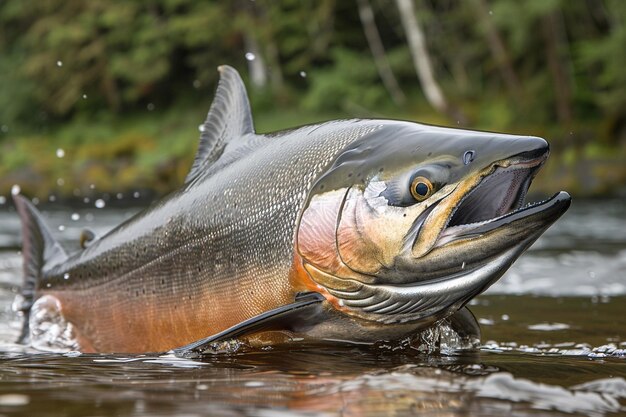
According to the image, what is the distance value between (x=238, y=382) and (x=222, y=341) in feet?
1.40

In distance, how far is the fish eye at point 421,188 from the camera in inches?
119

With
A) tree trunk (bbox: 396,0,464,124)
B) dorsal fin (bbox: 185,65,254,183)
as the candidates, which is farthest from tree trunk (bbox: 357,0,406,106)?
dorsal fin (bbox: 185,65,254,183)

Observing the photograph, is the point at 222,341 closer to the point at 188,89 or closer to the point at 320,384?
the point at 320,384

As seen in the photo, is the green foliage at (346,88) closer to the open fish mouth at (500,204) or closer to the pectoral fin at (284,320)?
the pectoral fin at (284,320)

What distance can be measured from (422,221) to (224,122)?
54.6 inches

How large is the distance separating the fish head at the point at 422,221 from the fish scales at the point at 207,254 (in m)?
0.17

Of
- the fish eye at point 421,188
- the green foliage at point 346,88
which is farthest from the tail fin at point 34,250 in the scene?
the green foliage at point 346,88

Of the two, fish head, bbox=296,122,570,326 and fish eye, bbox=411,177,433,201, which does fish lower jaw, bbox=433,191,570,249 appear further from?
fish eye, bbox=411,177,433,201

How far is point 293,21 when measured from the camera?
→ 32156 millimetres

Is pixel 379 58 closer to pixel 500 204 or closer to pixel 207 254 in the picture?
pixel 207 254

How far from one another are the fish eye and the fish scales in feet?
1.29

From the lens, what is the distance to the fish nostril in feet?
9.84

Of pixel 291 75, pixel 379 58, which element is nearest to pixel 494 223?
pixel 379 58

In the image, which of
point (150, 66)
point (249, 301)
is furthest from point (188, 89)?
point (249, 301)
